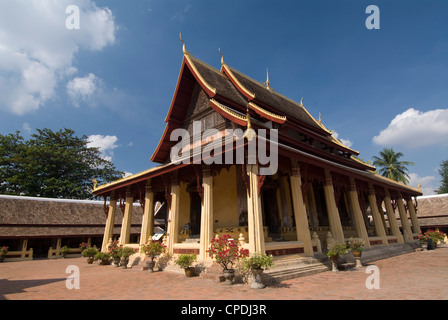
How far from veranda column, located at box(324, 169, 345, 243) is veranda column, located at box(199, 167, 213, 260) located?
5.61 meters

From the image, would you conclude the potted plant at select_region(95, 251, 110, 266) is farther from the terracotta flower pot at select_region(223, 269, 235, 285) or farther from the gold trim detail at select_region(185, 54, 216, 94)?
the gold trim detail at select_region(185, 54, 216, 94)

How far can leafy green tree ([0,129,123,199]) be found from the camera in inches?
1204

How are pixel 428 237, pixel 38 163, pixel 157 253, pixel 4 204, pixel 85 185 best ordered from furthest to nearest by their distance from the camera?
pixel 85 185
pixel 38 163
pixel 4 204
pixel 428 237
pixel 157 253

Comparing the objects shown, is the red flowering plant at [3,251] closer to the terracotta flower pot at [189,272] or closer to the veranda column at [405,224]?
the terracotta flower pot at [189,272]

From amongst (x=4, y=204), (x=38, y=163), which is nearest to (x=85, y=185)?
(x=38, y=163)

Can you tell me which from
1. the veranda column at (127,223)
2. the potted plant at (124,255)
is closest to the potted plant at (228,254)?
the potted plant at (124,255)

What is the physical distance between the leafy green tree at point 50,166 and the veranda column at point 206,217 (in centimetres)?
3039

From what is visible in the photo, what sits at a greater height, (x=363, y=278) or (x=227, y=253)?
(x=227, y=253)

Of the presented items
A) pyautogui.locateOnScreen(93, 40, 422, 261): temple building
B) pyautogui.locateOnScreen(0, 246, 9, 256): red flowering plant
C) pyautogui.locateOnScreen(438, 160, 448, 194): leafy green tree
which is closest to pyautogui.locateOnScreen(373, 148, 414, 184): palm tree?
pyautogui.locateOnScreen(438, 160, 448, 194): leafy green tree

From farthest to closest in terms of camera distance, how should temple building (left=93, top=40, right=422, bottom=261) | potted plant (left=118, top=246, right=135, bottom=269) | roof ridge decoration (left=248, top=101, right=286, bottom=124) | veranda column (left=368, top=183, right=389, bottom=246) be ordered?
1. veranda column (left=368, top=183, right=389, bottom=246)
2. potted plant (left=118, top=246, right=135, bottom=269)
3. roof ridge decoration (left=248, top=101, right=286, bottom=124)
4. temple building (left=93, top=40, right=422, bottom=261)

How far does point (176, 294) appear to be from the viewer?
567 cm

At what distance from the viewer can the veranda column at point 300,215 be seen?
8672mm
